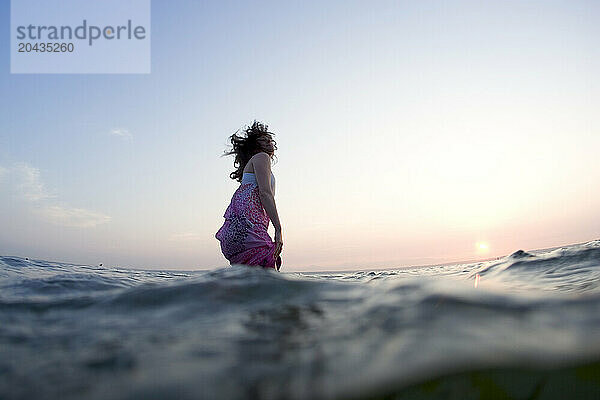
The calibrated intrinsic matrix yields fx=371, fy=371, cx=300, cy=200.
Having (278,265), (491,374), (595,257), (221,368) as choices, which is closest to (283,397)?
(221,368)

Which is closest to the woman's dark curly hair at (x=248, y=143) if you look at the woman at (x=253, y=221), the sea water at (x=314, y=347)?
the woman at (x=253, y=221)

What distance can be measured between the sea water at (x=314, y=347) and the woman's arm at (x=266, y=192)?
2622 millimetres

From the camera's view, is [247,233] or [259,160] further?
[259,160]

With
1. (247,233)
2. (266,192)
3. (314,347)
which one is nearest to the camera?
(314,347)

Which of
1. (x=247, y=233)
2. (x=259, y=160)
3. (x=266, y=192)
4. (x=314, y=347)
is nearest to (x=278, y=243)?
(x=247, y=233)

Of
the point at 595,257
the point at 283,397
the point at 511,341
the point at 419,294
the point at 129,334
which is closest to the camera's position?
the point at 283,397

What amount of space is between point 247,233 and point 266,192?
587 millimetres

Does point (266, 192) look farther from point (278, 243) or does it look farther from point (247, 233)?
point (278, 243)

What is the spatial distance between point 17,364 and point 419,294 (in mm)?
1818

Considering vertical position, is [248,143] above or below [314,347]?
above

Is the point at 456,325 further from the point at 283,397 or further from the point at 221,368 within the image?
the point at 221,368

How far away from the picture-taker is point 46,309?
228 cm

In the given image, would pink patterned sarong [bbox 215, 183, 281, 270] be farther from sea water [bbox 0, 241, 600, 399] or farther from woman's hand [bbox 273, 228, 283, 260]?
sea water [bbox 0, 241, 600, 399]

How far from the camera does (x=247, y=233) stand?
4.76m
